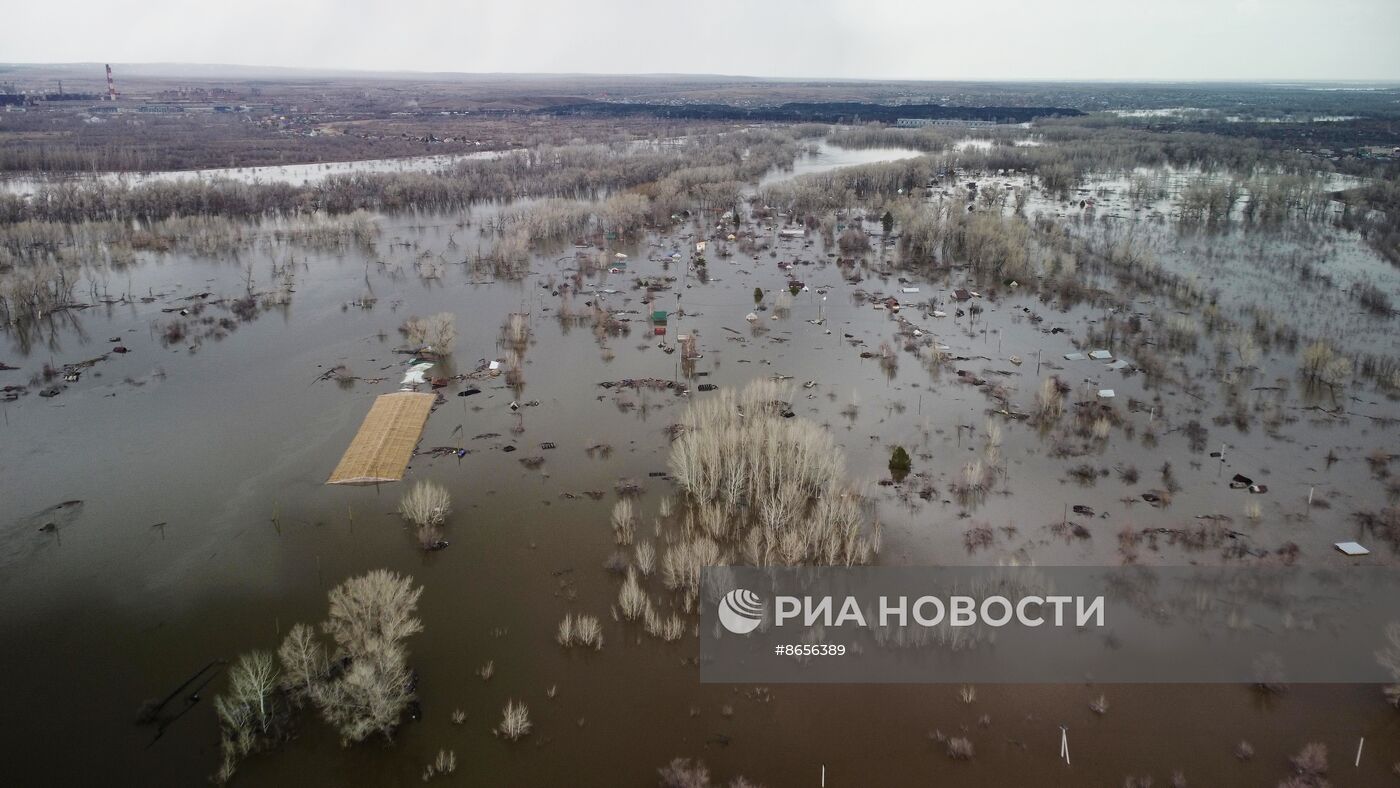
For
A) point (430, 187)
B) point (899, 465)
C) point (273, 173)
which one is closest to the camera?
point (899, 465)

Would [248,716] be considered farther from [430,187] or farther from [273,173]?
[273,173]

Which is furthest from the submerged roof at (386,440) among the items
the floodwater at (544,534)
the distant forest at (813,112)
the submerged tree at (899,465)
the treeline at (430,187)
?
the distant forest at (813,112)

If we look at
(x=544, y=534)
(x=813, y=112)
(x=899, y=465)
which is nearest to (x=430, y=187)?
(x=544, y=534)

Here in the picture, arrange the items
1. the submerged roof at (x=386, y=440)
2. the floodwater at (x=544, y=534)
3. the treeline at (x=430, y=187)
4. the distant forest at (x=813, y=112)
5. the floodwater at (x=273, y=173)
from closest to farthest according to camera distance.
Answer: the floodwater at (x=544, y=534), the submerged roof at (x=386, y=440), the treeline at (x=430, y=187), the floodwater at (x=273, y=173), the distant forest at (x=813, y=112)

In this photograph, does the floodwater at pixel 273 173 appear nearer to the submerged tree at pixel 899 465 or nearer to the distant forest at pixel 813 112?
the submerged tree at pixel 899 465

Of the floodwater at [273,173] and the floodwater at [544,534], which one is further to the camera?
the floodwater at [273,173]

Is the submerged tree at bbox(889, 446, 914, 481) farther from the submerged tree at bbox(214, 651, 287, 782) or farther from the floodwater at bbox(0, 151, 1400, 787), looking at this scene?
the submerged tree at bbox(214, 651, 287, 782)
